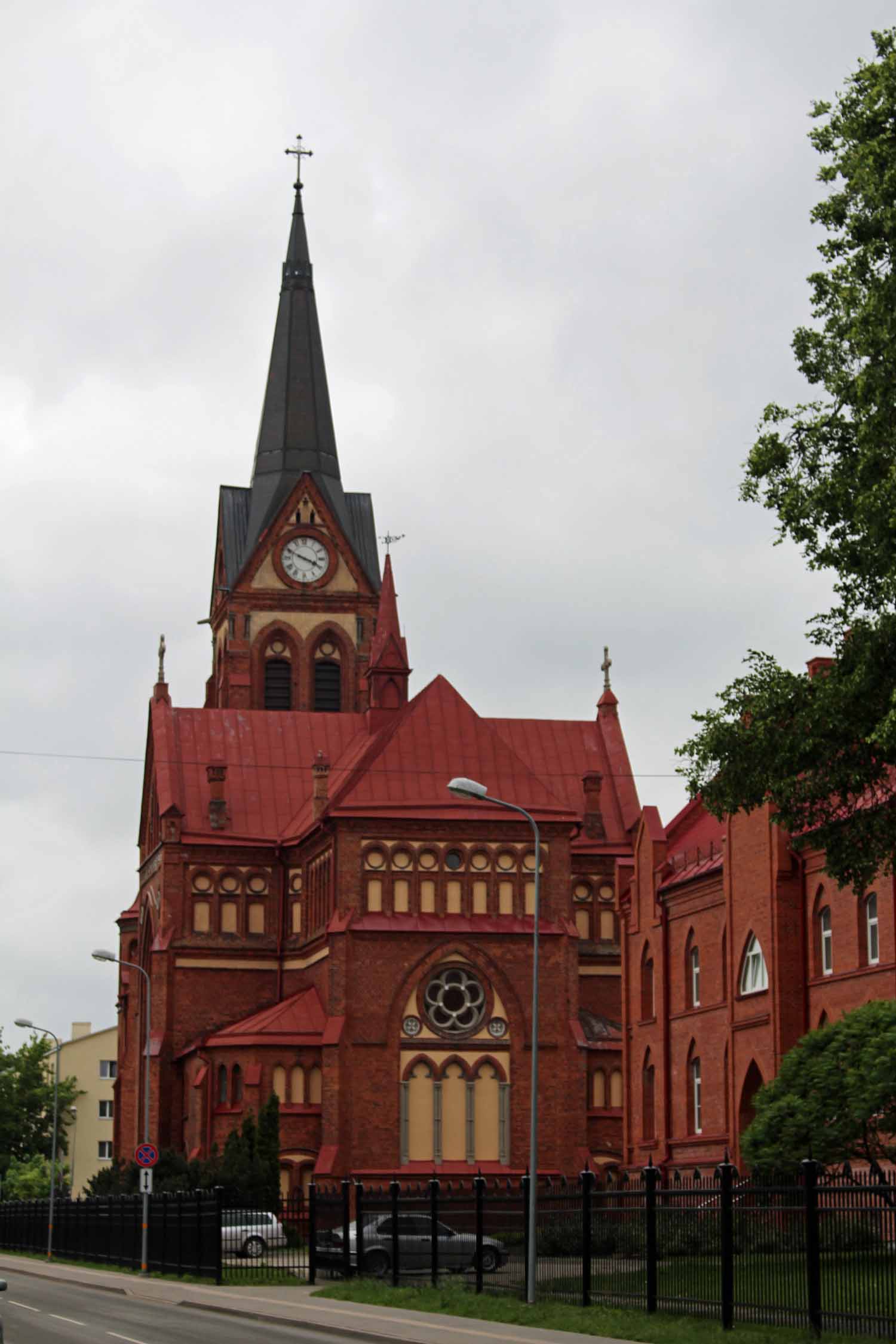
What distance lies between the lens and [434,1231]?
118 feet

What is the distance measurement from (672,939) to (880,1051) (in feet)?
84.4

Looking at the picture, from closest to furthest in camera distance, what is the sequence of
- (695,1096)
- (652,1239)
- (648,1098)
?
(652,1239) < (695,1096) < (648,1098)

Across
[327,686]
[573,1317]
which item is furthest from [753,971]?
[327,686]

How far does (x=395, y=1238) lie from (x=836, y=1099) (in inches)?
320

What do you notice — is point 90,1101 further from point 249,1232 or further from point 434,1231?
point 434,1231

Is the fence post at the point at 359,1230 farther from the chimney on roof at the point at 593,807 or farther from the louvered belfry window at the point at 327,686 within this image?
the louvered belfry window at the point at 327,686

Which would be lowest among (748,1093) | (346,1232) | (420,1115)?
(346,1232)

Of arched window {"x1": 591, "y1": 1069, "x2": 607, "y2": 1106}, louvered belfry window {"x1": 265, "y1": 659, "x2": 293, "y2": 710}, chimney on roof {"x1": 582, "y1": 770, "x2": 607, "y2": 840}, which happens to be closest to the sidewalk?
arched window {"x1": 591, "y1": 1069, "x2": 607, "y2": 1106}

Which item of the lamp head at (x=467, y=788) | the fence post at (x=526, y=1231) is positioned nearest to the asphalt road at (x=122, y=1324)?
the fence post at (x=526, y=1231)

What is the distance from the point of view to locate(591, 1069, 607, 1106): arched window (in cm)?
7100

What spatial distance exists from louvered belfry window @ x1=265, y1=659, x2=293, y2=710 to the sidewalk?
149 feet

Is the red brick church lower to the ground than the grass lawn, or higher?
higher

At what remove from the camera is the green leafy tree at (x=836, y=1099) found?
34.2 metres

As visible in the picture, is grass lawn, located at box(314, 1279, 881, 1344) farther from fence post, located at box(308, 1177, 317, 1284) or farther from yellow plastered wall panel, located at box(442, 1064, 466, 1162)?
yellow plastered wall panel, located at box(442, 1064, 466, 1162)
